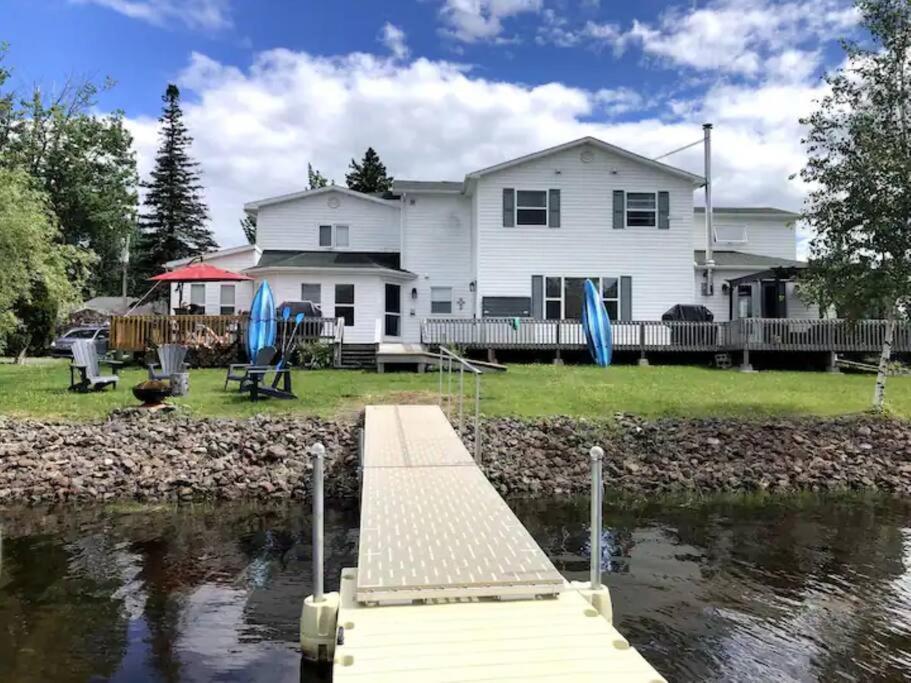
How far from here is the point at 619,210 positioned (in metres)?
23.9

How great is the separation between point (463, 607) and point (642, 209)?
2169 centimetres

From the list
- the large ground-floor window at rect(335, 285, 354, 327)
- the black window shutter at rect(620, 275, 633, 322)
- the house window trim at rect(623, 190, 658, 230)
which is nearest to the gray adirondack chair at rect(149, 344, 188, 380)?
the large ground-floor window at rect(335, 285, 354, 327)

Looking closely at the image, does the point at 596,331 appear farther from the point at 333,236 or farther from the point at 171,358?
the point at 333,236

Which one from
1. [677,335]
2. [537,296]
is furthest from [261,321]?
[677,335]

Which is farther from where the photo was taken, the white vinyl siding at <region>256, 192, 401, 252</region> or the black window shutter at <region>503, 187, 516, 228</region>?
the white vinyl siding at <region>256, 192, 401, 252</region>

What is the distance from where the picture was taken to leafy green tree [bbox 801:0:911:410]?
12258 millimetres

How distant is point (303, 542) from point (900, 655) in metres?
5.69

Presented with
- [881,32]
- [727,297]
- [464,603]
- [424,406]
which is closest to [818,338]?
[727,297]

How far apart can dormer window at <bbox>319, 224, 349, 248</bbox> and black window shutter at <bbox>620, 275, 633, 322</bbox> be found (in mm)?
10246

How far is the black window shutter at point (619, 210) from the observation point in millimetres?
23891

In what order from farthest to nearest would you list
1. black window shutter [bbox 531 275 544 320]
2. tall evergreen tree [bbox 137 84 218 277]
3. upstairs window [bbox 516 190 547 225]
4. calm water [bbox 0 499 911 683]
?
tall evergreen tree [bbox 137 84 218 277] < upstairs window [bbox 516 190 547 225] < black window shutter [bbox 531 275 544 320] < calm water [bbox 0 499 911 683]

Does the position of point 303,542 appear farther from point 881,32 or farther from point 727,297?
point 727,297

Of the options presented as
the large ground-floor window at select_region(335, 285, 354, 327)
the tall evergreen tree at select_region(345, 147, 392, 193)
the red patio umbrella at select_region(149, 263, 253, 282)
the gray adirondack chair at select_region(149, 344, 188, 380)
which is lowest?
the gray adirondack chair at select_region(149, 344, 188, 380)

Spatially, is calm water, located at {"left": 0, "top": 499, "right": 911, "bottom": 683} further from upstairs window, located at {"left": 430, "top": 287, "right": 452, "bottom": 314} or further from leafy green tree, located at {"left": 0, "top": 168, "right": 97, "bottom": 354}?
upstairs window, located at {"left": 430, "top": 287, "right": 452, "bottom": 314}
